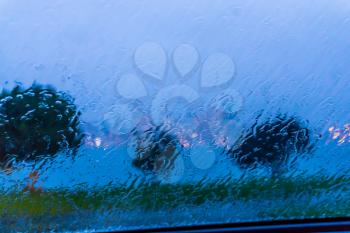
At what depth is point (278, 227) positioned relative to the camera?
73.0 inches

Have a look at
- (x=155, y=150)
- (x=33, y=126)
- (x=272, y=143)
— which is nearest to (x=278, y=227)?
(x=272, y=143)

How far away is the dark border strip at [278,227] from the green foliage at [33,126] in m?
0.49

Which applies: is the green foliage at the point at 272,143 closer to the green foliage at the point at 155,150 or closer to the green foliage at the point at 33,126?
the green foliage at the point at 155,150

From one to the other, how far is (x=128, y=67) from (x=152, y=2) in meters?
0.28

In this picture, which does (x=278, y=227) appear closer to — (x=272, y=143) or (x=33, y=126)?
(x=272, y=143)

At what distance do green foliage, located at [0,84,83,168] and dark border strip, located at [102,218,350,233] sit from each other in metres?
0.49

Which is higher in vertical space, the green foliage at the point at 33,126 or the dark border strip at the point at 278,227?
the green foliage at the point at 33,126

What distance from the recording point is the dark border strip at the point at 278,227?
1.83 metres

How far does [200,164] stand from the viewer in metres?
1.93

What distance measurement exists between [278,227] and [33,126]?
1060mm

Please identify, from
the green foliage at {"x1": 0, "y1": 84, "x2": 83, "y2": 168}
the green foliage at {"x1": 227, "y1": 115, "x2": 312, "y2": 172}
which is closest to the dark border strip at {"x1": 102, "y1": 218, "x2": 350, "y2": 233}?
the green foliage at {"x1": 227, "y1": 115, "x2": 312, "y2": 172}

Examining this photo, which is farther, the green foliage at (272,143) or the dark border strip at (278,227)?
the green foliage at (272,143)

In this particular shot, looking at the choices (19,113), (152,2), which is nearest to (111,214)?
(19,113)

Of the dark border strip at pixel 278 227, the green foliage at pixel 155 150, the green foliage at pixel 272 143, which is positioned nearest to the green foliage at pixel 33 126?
the green foliage at pixel 155 150
